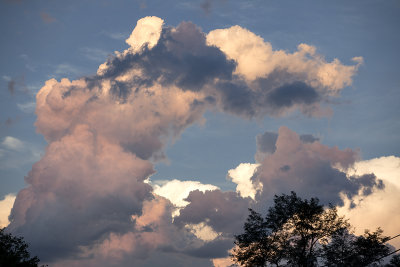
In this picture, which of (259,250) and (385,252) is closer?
(259,250)

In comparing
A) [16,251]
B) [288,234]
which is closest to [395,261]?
[288,234]

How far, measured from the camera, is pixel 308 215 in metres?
80.6

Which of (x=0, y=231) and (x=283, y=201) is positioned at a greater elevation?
(x=283, y=201)

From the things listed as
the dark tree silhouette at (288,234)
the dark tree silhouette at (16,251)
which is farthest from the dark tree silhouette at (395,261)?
the dark tree silhouette at (16,251)

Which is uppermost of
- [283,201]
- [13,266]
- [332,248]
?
[283,201]

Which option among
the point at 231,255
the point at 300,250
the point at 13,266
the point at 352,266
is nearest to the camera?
the point at 13,266

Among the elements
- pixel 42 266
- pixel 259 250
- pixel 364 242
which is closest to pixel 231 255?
pixel 259 250

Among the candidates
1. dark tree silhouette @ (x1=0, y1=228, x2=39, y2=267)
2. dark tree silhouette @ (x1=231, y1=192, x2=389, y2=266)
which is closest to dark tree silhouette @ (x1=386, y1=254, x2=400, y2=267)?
dark tree silhouette @ (x1=231, y1=192, x2=389, y2=266)

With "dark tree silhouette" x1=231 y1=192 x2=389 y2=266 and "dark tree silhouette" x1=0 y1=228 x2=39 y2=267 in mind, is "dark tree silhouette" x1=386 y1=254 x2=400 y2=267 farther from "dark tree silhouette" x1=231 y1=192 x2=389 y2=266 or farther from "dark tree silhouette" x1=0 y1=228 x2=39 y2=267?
"dark tree silhouette" x1=0 y1=228 x2=39 y2=267

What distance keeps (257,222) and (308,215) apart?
934cm

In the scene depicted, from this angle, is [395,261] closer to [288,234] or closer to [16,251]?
[288,234]

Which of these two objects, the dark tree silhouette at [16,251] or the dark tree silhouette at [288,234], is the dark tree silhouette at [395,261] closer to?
the dark tree silhouette at [288,234]

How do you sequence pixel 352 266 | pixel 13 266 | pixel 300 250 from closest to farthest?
1. pixel 13 266
2. pixel 300 250
3. pixel 352 266

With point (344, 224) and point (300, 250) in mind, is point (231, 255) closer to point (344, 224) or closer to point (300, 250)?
point (300, 250)
